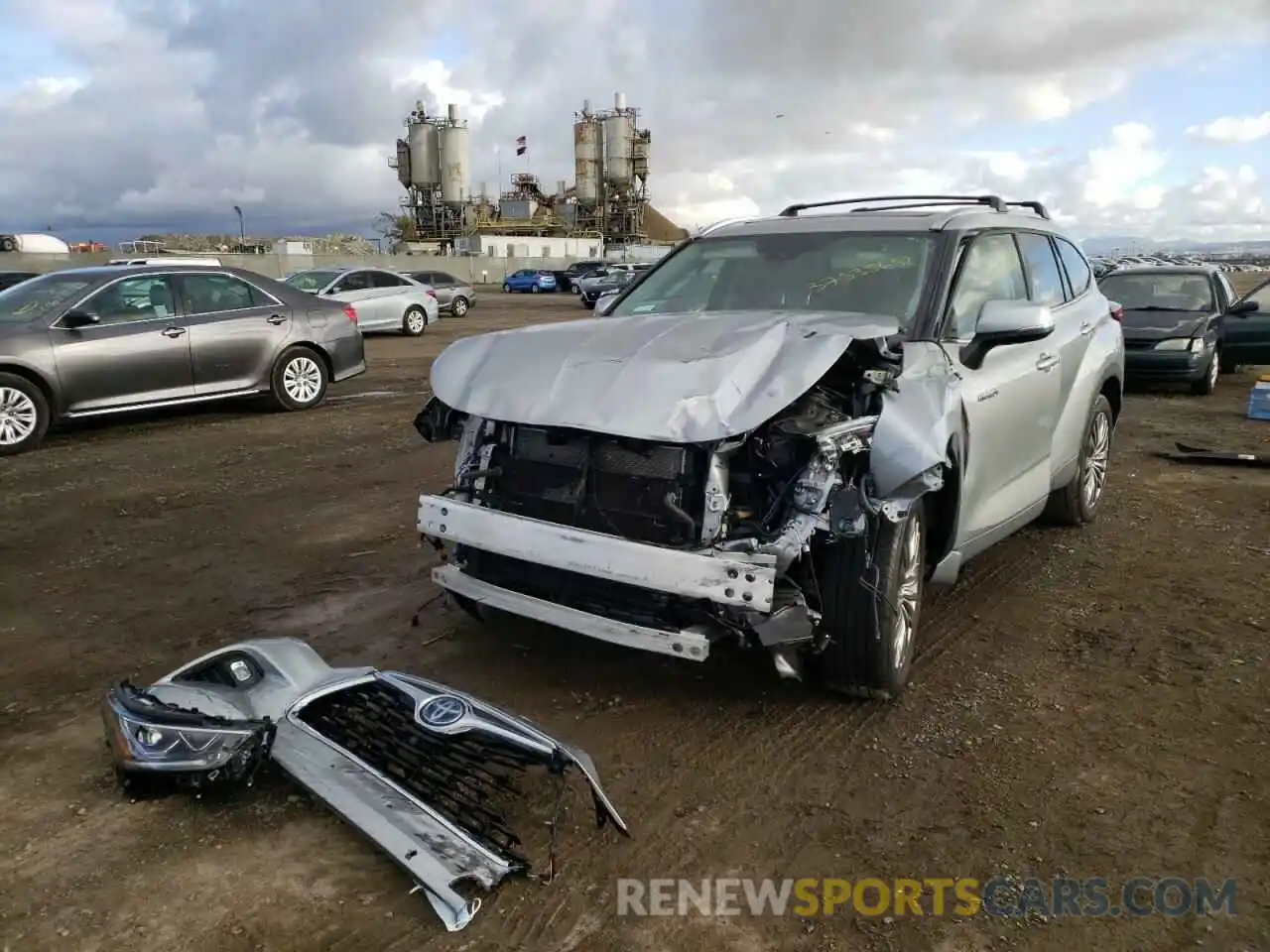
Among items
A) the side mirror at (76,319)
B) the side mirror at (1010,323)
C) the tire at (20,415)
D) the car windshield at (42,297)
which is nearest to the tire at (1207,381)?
the side mirror at (1010,323)

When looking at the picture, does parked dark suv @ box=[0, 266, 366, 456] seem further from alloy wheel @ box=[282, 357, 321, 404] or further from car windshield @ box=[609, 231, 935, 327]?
car windshield @ box=[609, 231, 935, 327]

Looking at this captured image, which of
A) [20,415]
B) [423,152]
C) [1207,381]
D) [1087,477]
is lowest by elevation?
[1207,381]

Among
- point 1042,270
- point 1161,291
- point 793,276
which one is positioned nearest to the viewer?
point 793,276

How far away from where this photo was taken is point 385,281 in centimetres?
2206

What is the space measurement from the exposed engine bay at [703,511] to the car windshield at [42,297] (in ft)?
23.1

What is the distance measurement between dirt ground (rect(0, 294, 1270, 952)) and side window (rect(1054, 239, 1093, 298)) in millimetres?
1530

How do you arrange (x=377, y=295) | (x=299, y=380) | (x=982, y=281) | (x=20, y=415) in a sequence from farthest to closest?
(x=377, y=295)
(x=299, y=380)
(x=20, y=415)
(x=982, y=281)

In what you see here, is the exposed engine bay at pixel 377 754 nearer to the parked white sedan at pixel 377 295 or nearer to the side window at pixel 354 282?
the parked white sedan at pixel 377 295

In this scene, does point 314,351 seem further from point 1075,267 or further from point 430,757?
point 430,757

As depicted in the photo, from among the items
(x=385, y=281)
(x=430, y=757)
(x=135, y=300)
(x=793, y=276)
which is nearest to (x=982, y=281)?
(x=793, y=276)

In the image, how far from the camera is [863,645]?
3479mm

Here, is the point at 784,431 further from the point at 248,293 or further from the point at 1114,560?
the point at 248,293

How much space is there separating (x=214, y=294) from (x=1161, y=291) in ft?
39.5

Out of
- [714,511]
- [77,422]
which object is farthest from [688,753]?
[77,422]
